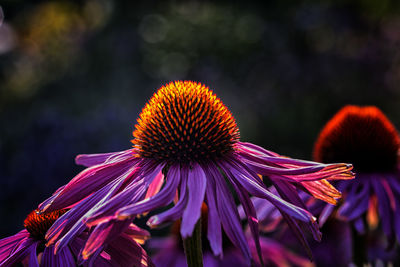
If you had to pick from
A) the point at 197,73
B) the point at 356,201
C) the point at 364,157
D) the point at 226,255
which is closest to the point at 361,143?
the point at 364,157

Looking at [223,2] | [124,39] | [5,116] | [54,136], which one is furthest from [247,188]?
[223,2]

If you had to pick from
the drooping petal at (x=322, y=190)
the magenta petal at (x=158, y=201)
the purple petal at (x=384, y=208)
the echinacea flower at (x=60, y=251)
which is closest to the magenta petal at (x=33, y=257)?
the echinacea flower at (x=60, y=251)

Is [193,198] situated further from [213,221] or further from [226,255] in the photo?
[226,255]

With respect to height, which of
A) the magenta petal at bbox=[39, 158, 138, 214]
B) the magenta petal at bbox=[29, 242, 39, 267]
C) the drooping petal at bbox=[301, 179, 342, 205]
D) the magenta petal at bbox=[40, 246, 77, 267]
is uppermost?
the magenta petal at bbox=[39, 158, 138, 214]

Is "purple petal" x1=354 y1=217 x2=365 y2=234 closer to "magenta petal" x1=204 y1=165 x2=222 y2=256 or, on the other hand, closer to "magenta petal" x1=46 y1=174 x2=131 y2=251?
"magenta petal" x1=204 y1=165 x2=222 y2=256

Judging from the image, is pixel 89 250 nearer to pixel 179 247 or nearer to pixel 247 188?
pixel 247 188

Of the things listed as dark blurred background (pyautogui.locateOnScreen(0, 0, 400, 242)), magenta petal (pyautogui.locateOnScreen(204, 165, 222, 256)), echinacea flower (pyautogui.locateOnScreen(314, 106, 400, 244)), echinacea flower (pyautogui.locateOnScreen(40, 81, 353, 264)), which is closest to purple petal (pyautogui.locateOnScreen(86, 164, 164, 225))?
echinacea flower (pyautogui.locateOnScreen(40, 81, 353, 264))

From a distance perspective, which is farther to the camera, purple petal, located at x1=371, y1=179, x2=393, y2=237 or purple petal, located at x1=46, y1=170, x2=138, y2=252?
purple petal, located at x1=371, y1=179, x2=393, y2=237
